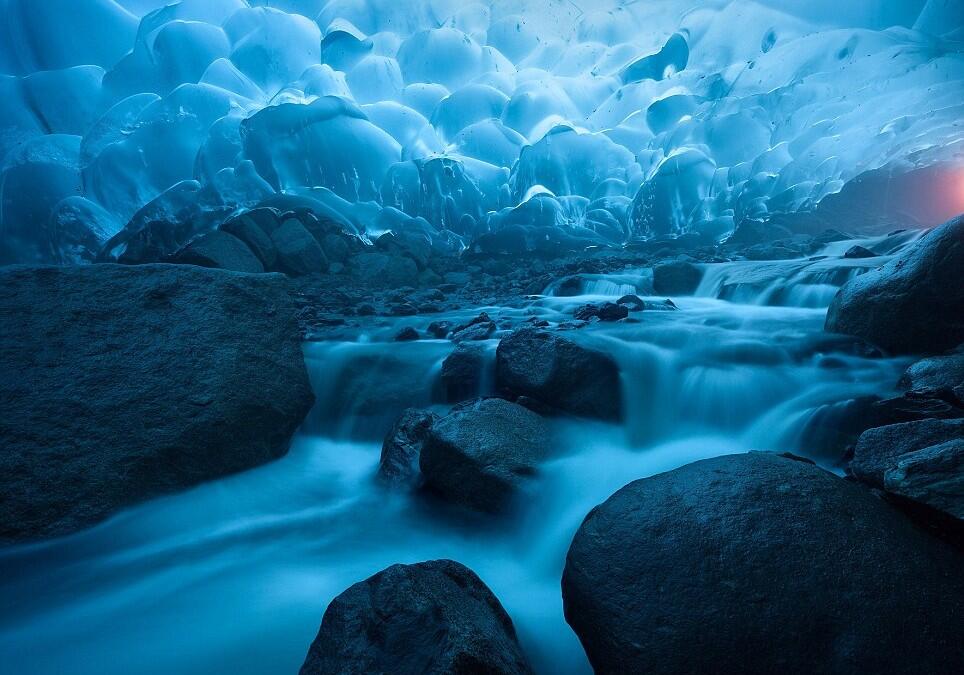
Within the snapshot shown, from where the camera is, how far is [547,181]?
2673 cm

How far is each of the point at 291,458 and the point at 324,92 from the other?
112 ft

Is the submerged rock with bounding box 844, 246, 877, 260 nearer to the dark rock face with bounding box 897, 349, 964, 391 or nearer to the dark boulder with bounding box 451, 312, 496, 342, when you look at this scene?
the dark rock face with bounding box 897, 349, 964, 391

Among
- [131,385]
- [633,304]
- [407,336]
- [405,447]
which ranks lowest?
[407,336]

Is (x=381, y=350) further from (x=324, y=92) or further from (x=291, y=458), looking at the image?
(x=324, y=92)

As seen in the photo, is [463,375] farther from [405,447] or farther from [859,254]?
[859,254]

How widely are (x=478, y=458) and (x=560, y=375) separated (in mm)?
1095

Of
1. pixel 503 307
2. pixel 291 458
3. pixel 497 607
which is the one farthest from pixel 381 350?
pixel 503 307

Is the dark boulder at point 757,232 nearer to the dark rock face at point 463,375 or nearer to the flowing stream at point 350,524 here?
the flowing stream at point 350,524

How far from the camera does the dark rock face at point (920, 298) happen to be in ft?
10.2

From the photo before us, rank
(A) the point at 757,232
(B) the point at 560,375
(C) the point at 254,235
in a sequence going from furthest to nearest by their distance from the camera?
1. (A) the point at 757,232
2. (C) the point at 254,235
3. (B) the point at 560,375

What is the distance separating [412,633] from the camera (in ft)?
3.73

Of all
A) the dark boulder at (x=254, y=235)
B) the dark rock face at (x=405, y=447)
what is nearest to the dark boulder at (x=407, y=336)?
the dark rock face at (x=405, y=447)

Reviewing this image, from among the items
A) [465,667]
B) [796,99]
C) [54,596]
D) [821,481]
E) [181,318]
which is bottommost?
[54,596]

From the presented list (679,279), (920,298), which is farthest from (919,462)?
(679,279)
